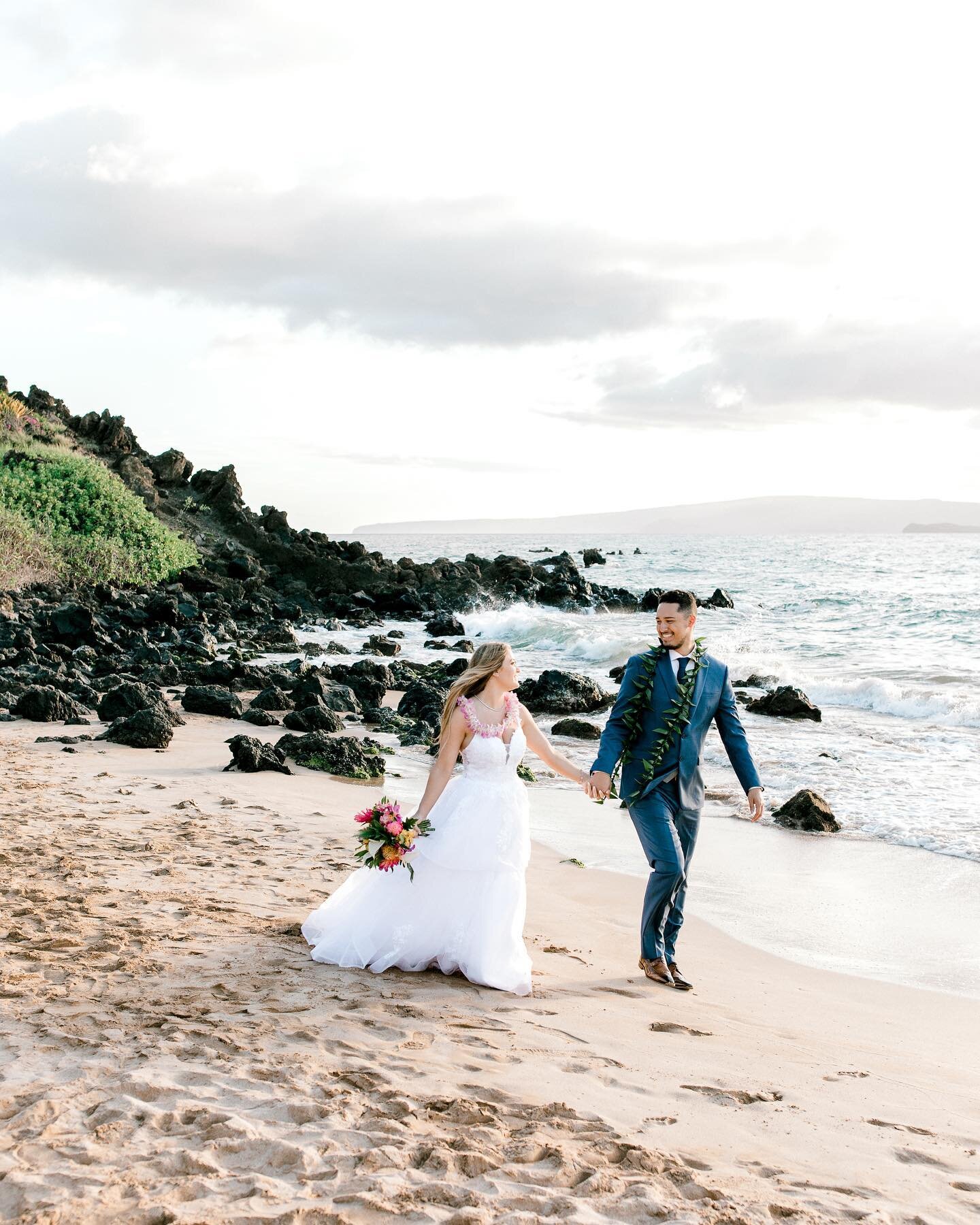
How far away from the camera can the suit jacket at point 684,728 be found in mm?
6242

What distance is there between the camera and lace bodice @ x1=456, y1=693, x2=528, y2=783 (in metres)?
6.10

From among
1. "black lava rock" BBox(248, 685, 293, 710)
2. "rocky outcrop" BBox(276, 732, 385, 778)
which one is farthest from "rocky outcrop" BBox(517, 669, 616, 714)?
"rocky outcrop" BBox(276, 732, 385, 778)

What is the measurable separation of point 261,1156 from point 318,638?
2516cm

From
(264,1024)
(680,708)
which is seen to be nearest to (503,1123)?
(264,1024)

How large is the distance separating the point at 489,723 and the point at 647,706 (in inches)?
37.7

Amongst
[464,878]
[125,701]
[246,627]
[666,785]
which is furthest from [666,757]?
[246,627]

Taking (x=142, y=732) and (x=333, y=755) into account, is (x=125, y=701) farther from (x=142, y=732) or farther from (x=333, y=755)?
(x=333, y=755)

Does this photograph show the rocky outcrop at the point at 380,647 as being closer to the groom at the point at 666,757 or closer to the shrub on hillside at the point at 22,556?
the shrub on hillside at the point at 22,556

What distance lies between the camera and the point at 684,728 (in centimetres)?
624

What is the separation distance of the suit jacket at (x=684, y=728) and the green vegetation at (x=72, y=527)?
24.8 m

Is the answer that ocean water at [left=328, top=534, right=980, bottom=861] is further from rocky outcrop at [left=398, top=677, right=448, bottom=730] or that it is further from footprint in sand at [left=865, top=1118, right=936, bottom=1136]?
footprint in sand at [left=865, top=1118, right=936, bottom=1136]

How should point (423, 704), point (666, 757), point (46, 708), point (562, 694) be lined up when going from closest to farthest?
point (666, 757) < point (46, 708) < point (423, 704) < point (562, 694)

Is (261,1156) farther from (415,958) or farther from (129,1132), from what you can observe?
(415,958)

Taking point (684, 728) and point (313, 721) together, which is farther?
point (313, 721)
